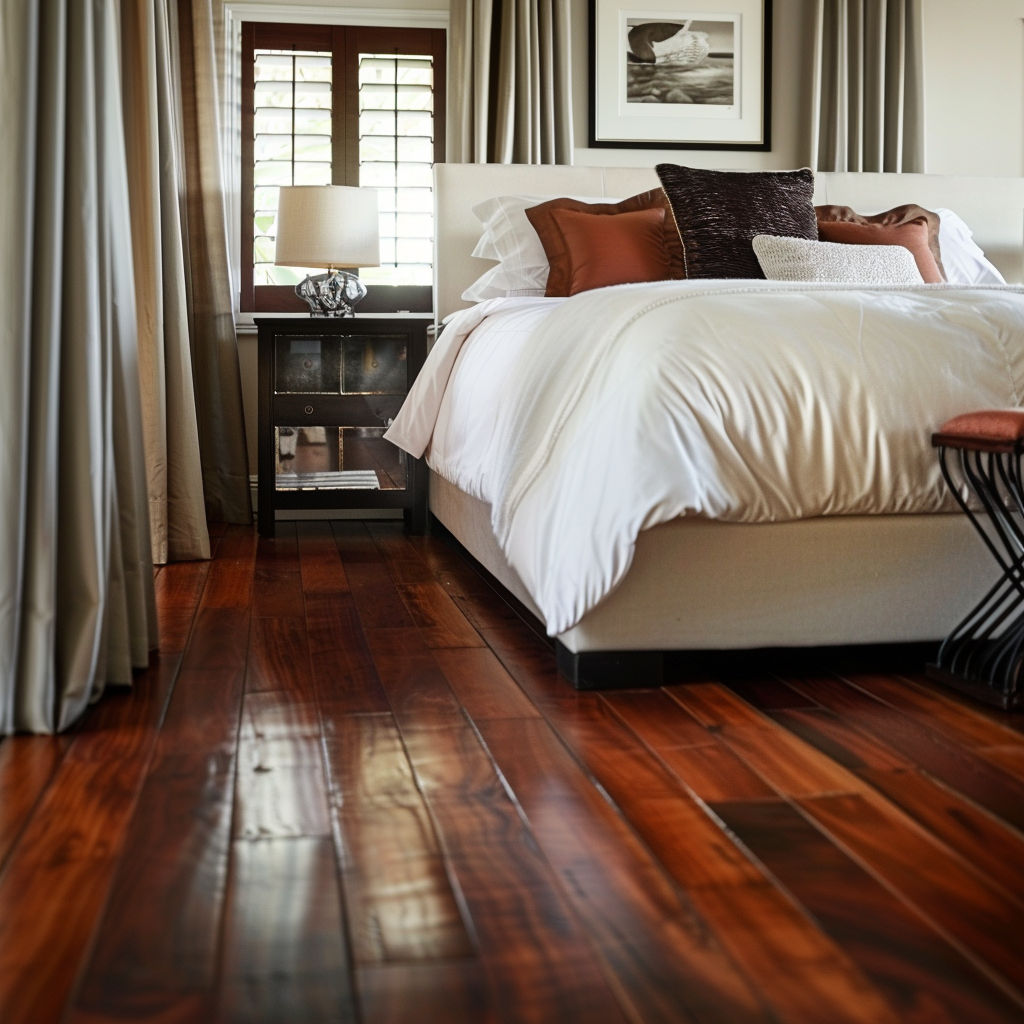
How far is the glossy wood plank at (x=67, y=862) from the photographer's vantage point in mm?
1052

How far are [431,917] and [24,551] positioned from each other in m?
0.98

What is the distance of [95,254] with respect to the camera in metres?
1.92

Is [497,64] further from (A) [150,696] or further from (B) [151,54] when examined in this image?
(A) [150,696]

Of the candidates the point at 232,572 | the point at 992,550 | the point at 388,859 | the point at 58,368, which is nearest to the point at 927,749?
the point at 992,550

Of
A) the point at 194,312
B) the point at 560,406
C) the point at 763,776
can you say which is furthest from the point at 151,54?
the point at 763,776

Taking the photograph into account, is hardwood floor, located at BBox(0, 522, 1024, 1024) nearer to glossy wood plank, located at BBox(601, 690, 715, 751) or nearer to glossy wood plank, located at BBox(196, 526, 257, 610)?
glossy wood plank, located at BBox(601, 690, 715, 751)

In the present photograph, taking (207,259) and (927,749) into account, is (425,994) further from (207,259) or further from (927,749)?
(207,259)

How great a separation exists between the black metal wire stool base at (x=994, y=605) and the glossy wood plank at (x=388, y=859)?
1030mm

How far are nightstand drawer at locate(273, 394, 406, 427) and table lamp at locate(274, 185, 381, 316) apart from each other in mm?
497

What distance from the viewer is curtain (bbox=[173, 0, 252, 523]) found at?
4.30 metres

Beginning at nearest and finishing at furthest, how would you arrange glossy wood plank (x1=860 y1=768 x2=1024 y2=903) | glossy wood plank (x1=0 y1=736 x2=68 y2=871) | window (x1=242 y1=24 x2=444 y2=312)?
glossy wood plank (x1=860 y1=768 x2=1024 y2=903) → glossy wood plank (x1=0 y1=736 x2=68 y2=871) → window (x1=242 y1=24 x2=444 y2=312)

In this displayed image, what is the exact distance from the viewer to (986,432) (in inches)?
75.4

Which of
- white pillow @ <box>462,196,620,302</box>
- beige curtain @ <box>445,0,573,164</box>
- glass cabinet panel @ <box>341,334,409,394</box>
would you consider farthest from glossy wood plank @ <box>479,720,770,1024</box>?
beige curtain @ <box>445,0,573,164</box>

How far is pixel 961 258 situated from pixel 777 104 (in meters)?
1.15
